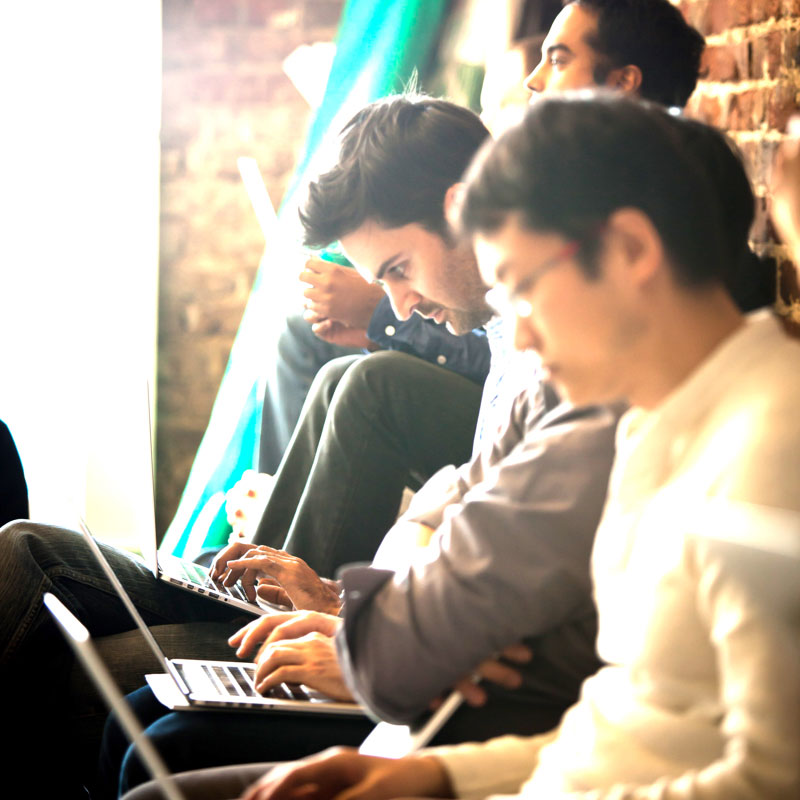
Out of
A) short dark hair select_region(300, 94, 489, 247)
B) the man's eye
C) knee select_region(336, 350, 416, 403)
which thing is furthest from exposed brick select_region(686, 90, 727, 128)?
knee select_region(336, 350, 416, 403)

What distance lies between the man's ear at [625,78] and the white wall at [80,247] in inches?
73.0

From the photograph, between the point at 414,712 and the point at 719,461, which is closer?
the point at 719,461

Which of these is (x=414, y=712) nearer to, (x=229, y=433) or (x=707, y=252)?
(x=707, y=252)

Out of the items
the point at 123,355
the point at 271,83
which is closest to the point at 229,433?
the point at 123,355

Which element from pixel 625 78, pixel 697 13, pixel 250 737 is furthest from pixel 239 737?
pixel 697 13

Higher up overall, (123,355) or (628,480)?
(628,480)

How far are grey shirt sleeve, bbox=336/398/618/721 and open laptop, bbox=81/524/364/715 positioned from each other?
17 centimetres

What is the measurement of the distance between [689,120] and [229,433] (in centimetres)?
188

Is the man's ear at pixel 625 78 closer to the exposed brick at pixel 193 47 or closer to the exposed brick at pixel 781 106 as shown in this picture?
the exposed brick at pixel 781 106

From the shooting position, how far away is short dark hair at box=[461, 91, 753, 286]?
74cm

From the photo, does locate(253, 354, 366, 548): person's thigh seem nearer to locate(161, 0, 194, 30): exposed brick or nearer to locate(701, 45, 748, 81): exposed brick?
locate(701, 45, 748, 81): exposed brick

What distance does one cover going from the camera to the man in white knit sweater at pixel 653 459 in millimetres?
621

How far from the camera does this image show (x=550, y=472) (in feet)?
2.89

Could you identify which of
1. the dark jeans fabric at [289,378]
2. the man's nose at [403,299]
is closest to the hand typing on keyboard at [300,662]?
the man's nose at [403,299]
